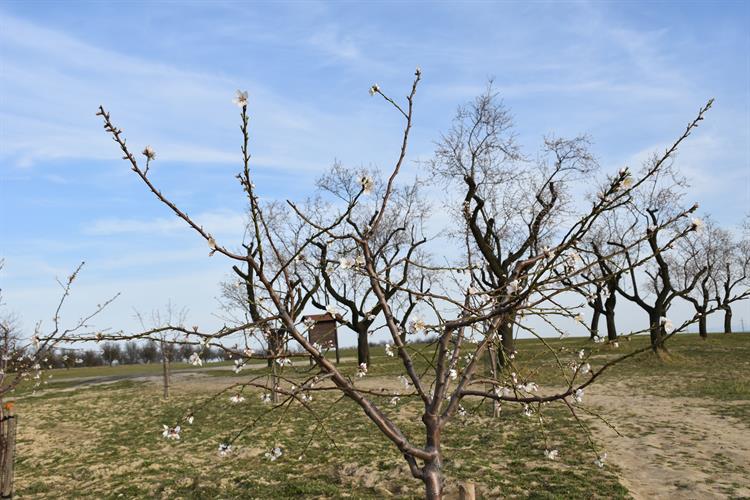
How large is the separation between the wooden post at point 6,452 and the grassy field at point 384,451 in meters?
1.54

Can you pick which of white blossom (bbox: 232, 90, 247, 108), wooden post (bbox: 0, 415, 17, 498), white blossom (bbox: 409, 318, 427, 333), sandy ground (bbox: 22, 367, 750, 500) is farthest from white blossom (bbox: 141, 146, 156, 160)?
wooden post (bbox: 0, 415, 17, 498)

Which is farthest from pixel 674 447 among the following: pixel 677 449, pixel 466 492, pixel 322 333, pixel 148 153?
pixel 148 153

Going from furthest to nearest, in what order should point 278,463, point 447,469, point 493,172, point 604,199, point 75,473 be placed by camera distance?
point 493,172 < point 75,473 < point 278,463 < point 447,469 < point 604,199

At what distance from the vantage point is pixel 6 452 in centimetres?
773

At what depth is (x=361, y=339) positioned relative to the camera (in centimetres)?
2411

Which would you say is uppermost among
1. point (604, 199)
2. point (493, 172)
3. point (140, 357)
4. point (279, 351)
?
point (493, 172)

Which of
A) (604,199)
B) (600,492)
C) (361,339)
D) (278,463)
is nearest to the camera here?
(604,199)

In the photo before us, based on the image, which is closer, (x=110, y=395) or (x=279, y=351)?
(x=279, y=351)

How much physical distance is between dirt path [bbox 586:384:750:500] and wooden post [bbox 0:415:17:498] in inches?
337

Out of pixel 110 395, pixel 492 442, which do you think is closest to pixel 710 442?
pixel 492 442

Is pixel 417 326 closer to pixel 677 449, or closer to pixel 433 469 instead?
pixel 433 469

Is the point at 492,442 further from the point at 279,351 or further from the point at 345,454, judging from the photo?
the point at 279,351

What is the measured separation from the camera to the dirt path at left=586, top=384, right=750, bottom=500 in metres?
7.49

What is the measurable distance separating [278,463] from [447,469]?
308cm
